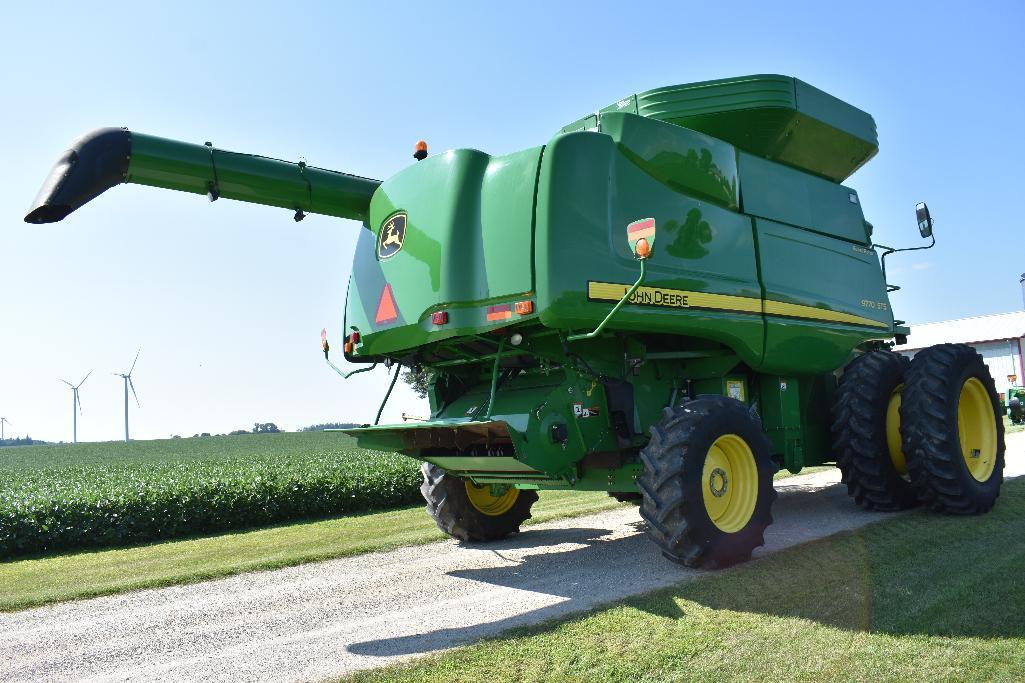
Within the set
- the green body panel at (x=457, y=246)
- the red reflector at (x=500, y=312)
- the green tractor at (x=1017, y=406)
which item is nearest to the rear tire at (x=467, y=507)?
the green body panel at (x=457, y=246)

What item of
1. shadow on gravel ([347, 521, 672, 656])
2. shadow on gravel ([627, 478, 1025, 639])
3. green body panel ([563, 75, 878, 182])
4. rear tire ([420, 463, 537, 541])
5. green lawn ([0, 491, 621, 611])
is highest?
green body panel ([563, 75, 878, 182])

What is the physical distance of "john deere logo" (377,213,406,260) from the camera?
719 cm

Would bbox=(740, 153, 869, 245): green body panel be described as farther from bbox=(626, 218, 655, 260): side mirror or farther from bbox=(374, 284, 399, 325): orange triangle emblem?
bbox=(374, 284, 399, 325): orange triangle emblem

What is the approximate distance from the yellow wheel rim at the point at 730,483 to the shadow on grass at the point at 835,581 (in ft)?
1.35

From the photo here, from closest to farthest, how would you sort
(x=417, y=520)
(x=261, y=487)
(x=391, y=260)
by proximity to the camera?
(x=391, y=260), (x=417, y=520), (x=261, y=487)

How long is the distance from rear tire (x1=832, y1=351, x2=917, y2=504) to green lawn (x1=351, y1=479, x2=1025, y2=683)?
1845 mm

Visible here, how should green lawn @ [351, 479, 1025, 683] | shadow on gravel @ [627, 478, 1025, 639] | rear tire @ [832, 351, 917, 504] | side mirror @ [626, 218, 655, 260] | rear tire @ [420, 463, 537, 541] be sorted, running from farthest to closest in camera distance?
rear tire @ [420, 463, 537, 541], rear tire @ [832, 351, 917, 504], side mirror @ [626, 218, 655, 260], shadow on gravel @ [627, 478, 1025, 639], green lawn @ [351, 479, 1025, 683]

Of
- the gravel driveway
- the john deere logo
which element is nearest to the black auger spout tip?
the john deere logo

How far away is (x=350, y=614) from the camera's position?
5.70m

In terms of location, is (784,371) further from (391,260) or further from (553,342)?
(391,260)

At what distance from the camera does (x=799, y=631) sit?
4.57m

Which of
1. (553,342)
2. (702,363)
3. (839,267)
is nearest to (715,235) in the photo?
(702,363)

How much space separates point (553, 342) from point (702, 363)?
165 centimetres

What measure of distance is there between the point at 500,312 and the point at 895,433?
4888 mm
